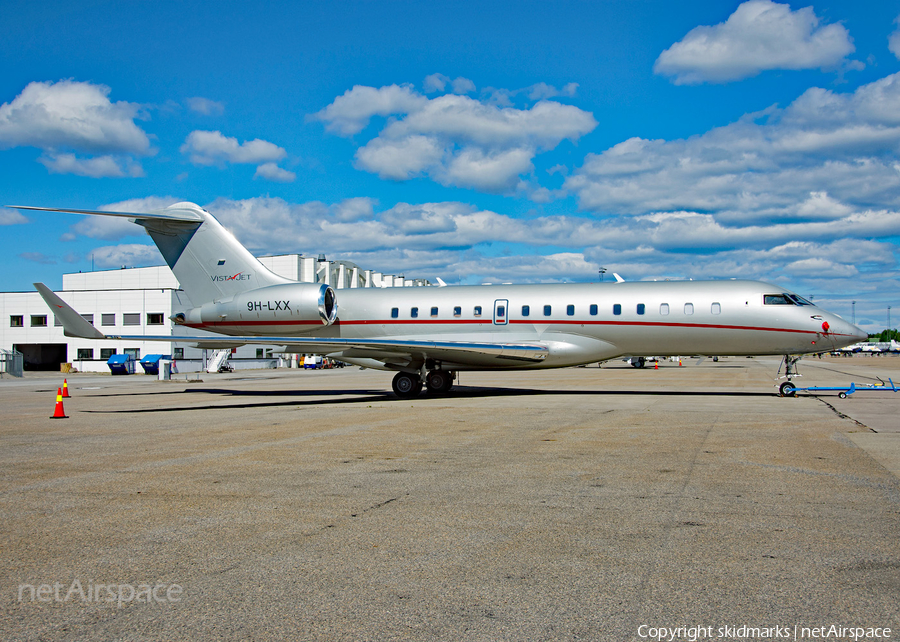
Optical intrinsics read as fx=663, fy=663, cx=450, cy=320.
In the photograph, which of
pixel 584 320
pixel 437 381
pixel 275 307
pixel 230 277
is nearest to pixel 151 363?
pixel 230 277

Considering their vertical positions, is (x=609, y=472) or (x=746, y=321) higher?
(x=746, y=321)

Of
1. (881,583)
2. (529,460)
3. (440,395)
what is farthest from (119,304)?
(881,583)

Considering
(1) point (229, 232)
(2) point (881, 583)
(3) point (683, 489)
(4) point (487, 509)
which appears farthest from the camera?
(1) point (229, 232)

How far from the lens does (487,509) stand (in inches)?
252

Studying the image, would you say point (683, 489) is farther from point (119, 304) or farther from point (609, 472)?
point (119, 304)

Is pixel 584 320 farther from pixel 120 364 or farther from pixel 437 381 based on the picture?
pixel 120 364

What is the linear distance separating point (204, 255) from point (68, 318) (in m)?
6.04

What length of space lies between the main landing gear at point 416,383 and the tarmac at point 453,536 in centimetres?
966

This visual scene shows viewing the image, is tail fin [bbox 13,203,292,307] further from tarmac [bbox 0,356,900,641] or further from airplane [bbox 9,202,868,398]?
tarmac [bbox 0,356,900,641]

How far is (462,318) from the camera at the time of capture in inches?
870

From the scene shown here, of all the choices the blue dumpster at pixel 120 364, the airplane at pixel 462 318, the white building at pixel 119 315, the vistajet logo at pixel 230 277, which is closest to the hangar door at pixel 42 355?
the white building at pixel 119 315

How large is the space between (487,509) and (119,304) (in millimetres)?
61308

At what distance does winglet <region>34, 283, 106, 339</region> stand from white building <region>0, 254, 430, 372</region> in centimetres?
3350

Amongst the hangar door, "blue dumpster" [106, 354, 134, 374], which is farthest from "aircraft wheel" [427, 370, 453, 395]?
the hangar door
